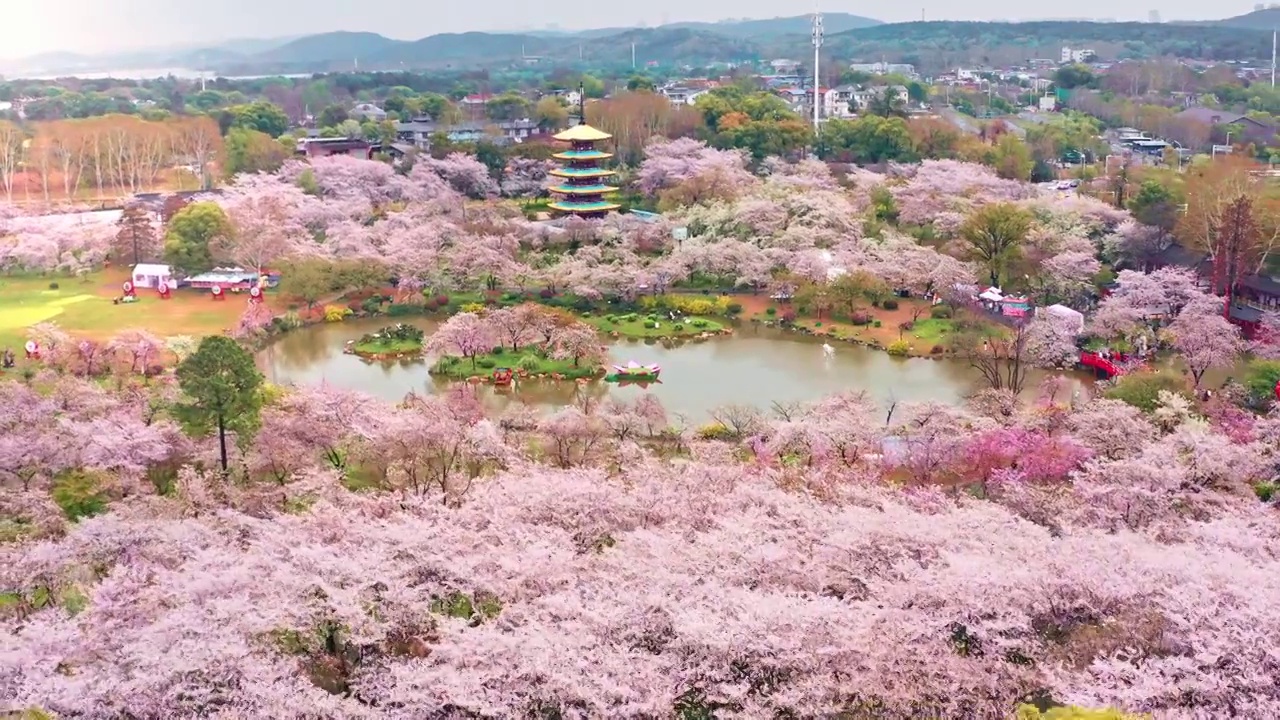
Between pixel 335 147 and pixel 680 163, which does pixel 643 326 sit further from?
pixel 335 147

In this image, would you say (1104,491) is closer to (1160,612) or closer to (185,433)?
(1160,612)

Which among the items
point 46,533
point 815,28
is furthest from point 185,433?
point 815,28

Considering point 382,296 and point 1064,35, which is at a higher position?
point 1064,35

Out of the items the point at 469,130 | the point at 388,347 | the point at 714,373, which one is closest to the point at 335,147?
the point at 469,130

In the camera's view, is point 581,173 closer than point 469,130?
Yes

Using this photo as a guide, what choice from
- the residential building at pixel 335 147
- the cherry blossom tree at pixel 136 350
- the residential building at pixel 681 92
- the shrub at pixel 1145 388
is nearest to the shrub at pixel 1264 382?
the shrub at pixel 1145 388
